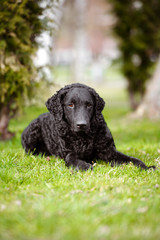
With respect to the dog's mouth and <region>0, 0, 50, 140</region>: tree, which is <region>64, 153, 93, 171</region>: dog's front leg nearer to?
Answer: the dog's mouth

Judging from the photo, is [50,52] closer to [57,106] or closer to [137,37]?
[137,37]

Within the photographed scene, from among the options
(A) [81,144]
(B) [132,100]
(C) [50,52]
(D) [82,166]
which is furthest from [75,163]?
(B) [132,100]

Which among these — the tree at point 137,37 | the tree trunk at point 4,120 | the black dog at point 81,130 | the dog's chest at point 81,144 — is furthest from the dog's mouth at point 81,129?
the tree at point 137,37

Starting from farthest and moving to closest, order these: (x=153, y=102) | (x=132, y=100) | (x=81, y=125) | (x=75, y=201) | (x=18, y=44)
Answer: (x=132, y=100) → (x=153, y=102) → (x=18, y=44) → (x=81, y=125) → (x=75, y=201)

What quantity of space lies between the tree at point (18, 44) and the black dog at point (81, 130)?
7.99ft

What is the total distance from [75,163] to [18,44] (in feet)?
11.9

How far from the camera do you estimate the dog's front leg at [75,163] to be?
408 cm

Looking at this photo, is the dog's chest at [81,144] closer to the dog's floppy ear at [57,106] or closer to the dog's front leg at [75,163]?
the dog's front leg at [75,163]

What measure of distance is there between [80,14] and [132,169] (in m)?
22.7

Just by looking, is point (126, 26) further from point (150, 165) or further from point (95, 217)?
point (95, 217)

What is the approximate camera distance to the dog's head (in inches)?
158

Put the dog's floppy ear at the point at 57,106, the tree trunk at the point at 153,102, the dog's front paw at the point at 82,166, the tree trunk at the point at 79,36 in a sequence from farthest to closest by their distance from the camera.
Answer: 1. the tree trunk at the point at 79,36
2. the tree trunk at the point at 153,102
3. the dog's floppy ear at the point at 57,106
4. the dog's front paw at the point at 82,166

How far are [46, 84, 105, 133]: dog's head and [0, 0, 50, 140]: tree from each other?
2.43 metres

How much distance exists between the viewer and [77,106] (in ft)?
13.5
